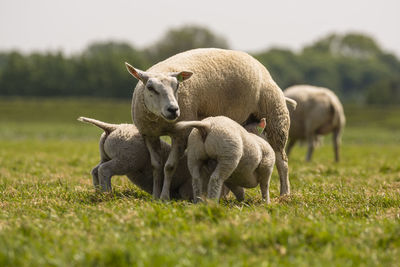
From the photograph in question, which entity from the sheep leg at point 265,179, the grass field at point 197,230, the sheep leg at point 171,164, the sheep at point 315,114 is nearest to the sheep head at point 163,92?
the sheep leg at point 171,164

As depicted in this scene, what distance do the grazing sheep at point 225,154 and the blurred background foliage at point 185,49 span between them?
65446 mm

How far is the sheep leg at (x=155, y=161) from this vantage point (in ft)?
20.6

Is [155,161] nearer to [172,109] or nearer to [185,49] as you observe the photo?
[172,109]

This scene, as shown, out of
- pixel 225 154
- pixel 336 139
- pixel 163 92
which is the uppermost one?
pixel 163 92

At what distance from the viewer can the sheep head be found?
530 centimetres

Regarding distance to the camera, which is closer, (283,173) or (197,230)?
(197,230)

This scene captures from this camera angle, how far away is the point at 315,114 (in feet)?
45.5

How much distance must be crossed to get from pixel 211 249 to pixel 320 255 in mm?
768

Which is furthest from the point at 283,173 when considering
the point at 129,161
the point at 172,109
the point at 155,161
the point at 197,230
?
the point at 197,230

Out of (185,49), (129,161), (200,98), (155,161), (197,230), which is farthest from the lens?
(185,49)

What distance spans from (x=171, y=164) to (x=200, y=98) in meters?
0.90

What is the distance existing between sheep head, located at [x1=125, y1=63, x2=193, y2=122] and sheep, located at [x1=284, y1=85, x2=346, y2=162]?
8.72 meters

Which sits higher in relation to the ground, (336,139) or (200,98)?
(200,98)

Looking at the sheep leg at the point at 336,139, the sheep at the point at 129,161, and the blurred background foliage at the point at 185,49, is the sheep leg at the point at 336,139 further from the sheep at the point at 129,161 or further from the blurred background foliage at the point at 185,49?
the blurred background foliage at the point at 185,49
